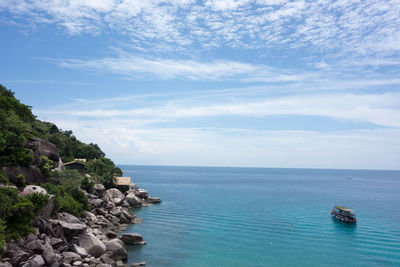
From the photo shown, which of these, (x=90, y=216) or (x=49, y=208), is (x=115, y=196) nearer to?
(x=90, y=216)

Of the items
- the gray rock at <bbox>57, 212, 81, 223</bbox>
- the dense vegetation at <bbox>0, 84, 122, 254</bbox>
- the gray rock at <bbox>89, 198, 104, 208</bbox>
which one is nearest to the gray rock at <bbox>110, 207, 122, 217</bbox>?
the gray rock at <bbox>89, 198, 104, 208</bbox>

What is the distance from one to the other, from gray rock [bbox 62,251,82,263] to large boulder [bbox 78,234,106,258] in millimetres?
2350

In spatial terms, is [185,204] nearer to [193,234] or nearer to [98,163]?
[98,163]

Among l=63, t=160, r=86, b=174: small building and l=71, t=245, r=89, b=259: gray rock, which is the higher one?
l=63, t=160, r=86, b=174: small building

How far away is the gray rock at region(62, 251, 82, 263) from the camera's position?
105ft

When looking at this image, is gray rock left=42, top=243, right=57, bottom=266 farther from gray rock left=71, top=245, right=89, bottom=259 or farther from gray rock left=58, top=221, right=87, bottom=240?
gray rock left=58, top=221, right=87, bottom=240

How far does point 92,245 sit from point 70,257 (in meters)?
3.43

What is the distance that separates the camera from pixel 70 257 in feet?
107

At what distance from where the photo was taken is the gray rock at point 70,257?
32.1 meters

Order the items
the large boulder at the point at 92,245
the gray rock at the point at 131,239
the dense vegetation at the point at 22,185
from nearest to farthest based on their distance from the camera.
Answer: the dense vegetation at the point at 22,185 → the large boulder at the point at 92,245 → the gray rock at the point at 131,239

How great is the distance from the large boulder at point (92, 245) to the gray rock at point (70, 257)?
2350mm

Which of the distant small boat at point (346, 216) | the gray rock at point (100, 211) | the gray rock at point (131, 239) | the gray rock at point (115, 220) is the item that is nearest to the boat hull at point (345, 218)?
the distant small boat at point (346, 216)

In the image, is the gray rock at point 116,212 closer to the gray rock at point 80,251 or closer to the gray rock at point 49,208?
the gray rock at point 49,208

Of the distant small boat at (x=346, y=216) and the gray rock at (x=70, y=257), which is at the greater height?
the distant small boat at (x=346, y=216)
